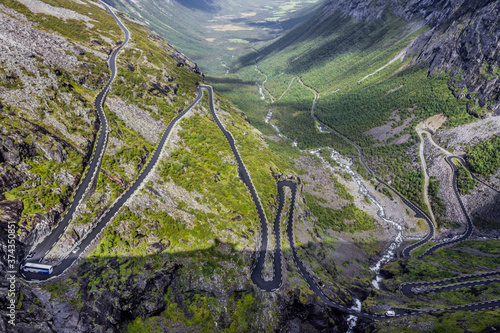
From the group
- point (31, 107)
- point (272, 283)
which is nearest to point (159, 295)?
point (272, 283)

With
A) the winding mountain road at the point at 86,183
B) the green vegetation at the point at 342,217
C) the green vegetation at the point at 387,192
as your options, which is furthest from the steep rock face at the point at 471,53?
the winding mountain road at the point at 86,183

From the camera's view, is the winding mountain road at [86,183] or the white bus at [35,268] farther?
the winding mountain road at [86,183]

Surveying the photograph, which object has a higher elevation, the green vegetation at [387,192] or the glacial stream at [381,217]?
the green vegetation at [387,192]

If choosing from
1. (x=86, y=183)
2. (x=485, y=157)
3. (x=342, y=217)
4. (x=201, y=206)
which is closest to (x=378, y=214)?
(x=342, y=217)

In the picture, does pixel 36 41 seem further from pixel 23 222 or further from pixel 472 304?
pixel 472 304

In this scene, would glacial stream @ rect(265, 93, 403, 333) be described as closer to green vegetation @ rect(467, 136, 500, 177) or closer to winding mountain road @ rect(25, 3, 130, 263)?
green vegetation @ rect(467, 136, 500, 177)

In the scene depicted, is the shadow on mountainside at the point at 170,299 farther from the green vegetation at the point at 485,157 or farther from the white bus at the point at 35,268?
the green vegetation at the point at 485,157

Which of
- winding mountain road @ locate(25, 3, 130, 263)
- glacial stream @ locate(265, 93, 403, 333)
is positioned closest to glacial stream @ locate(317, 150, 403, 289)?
glacial stream @ locate(265, 93, 403, 333)

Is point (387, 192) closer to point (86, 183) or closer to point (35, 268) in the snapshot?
point (86, 183)

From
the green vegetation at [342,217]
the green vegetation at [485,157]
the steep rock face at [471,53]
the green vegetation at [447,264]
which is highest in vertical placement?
the steep rock face at [471,53]

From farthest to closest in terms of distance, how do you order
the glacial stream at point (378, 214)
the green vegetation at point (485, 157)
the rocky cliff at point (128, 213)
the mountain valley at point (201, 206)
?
the green vegetation at point (485, 157) < the glacial stream at point (378, 214) < the mountain valley at point (201, 206) < the rocky cliff at point (128, 213)
